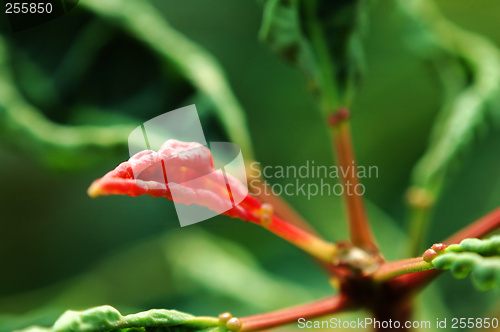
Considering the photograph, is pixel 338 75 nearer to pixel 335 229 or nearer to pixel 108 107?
pixel 108 107

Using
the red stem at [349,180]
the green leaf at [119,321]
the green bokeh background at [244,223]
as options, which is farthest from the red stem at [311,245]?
the green bokeh background at [244,223]

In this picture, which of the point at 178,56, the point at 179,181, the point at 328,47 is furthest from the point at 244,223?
the point at 179,181

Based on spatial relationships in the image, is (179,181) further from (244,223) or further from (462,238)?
(244,223)

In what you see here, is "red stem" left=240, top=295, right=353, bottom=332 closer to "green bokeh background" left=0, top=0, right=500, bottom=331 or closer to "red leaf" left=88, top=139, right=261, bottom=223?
"red leaf" left=88, top=139, right=261, bottom=223

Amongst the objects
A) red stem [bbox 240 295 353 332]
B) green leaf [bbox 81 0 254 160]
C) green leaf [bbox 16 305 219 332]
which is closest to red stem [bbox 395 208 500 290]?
red stem [bbox 240 295 353 332]

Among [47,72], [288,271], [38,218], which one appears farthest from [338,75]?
[38,218]

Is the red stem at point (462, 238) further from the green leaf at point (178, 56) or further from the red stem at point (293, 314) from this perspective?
the green leaf at point (178, 56)
